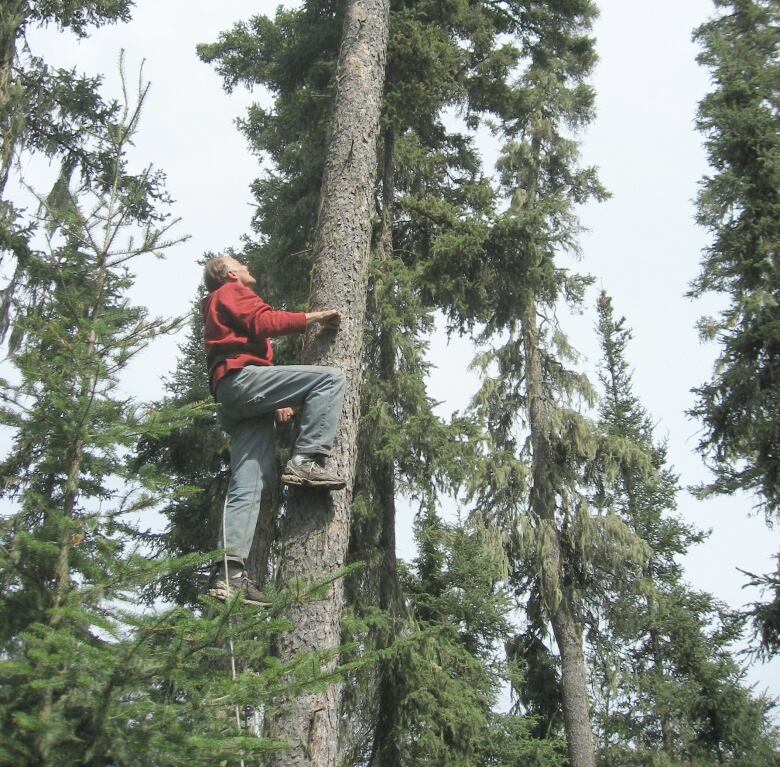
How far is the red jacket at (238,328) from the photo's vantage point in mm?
4785

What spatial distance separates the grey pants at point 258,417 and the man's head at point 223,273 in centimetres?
81

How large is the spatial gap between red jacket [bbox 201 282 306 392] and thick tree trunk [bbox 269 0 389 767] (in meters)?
0.30

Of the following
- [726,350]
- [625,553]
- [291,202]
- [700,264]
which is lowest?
[625,553]

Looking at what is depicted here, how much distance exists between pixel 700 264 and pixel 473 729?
9703 millimetres

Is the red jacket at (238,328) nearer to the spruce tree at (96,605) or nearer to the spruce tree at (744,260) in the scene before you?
the spruce tree at (96,605)

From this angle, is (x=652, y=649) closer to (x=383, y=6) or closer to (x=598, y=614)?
(x=598, y=614)

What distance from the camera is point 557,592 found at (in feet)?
43.4

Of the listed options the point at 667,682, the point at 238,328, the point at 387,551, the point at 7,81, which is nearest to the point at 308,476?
the point at 238,328

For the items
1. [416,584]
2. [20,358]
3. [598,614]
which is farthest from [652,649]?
[20,358]

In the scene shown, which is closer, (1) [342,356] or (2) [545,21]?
(1) [342,356]

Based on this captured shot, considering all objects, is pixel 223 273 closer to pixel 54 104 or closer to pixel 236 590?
pixel 236 590

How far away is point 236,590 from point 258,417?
129 cm

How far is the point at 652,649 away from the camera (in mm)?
19391

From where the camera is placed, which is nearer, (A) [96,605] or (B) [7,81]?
(A) [96,605]
